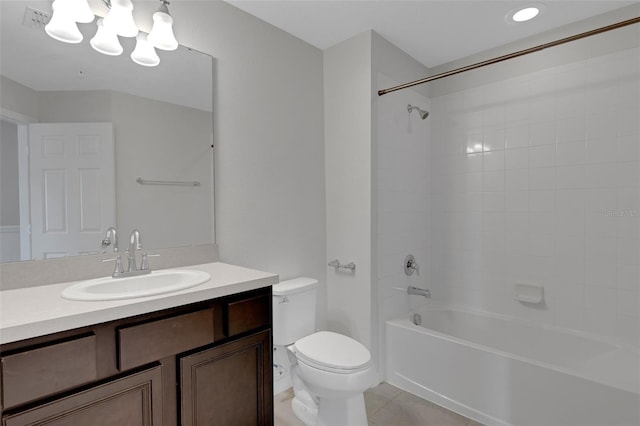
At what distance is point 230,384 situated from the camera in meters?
1.38

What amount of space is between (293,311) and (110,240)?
104cm

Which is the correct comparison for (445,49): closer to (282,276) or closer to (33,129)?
(282,276)

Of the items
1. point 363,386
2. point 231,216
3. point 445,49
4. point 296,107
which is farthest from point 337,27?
point 363,386

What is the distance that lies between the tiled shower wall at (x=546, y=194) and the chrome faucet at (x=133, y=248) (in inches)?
90.9

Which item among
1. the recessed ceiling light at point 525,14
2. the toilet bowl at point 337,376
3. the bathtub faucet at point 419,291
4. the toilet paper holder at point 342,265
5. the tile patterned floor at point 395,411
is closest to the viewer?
the toilet bowl at point 337,376

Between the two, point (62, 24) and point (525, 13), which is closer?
point (62, 24)

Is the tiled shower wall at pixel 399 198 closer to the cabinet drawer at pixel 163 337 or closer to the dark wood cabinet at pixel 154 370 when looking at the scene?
the dark wood cabinet at pixel 154 370

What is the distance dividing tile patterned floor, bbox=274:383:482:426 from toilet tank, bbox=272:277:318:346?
43cm

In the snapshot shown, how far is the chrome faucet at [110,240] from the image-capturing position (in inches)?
60.3

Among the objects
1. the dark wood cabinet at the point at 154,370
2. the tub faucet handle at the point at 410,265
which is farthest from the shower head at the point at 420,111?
the dark wood cabinet at the point at 154,370

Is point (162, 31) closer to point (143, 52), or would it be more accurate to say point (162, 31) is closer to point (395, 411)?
point (143, 52)

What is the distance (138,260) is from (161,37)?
106 cm

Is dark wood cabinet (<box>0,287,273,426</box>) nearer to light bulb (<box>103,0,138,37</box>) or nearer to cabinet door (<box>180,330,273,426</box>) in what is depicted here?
cabinet door (<box>180,330,273,426</box>)

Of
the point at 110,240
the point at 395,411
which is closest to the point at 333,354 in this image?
the point at 395,411
